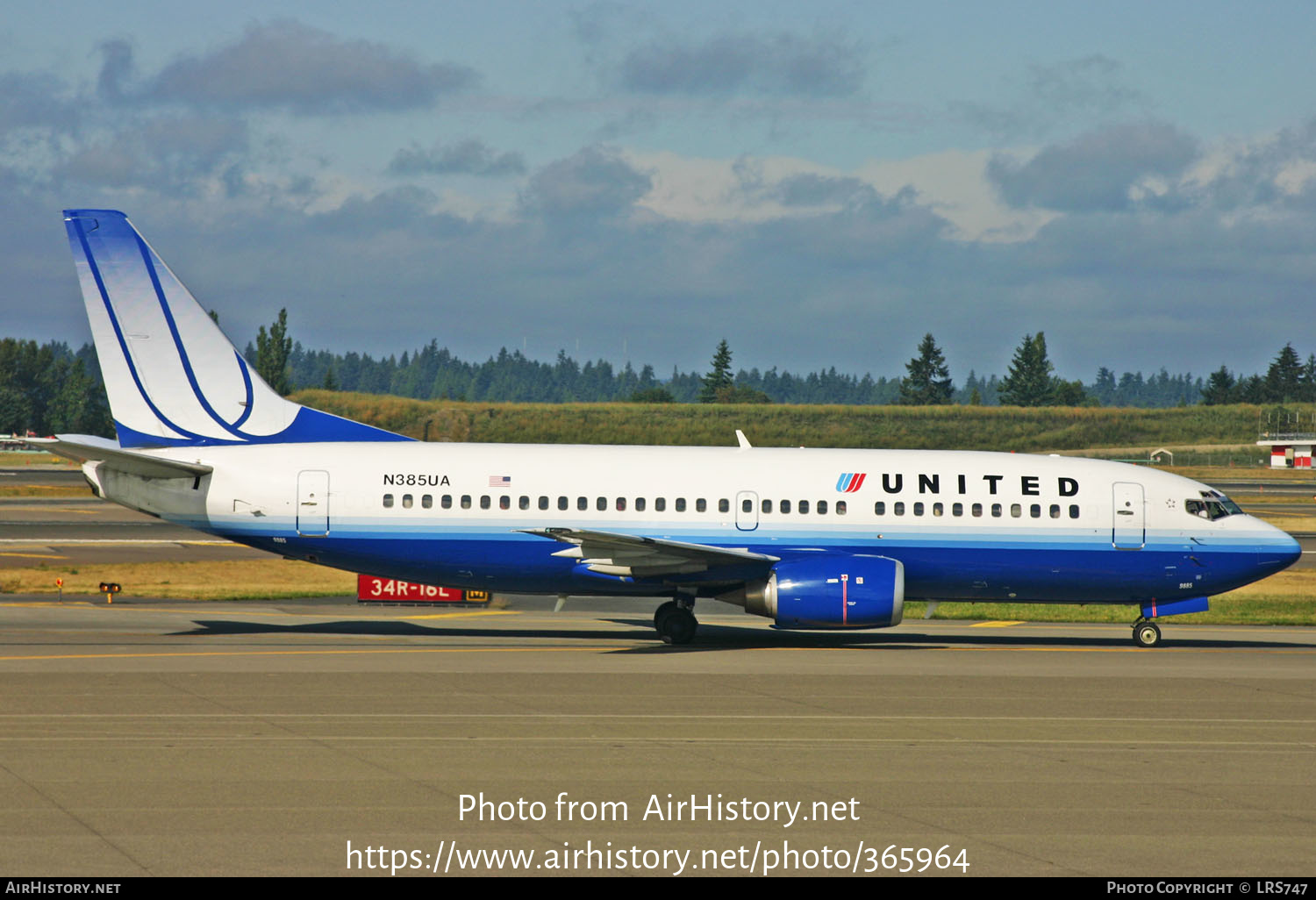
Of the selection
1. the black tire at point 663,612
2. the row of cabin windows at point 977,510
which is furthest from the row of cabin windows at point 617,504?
the black tire at point 663,612

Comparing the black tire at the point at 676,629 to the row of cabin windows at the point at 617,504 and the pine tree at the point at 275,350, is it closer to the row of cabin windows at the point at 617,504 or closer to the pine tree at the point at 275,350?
the row of cabin windows at the point at 617,504

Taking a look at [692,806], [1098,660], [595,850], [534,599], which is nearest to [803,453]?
[1098,660]

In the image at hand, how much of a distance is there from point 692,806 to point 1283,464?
12453 centimetres

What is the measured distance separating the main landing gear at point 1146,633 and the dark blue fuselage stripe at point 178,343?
1991 cm

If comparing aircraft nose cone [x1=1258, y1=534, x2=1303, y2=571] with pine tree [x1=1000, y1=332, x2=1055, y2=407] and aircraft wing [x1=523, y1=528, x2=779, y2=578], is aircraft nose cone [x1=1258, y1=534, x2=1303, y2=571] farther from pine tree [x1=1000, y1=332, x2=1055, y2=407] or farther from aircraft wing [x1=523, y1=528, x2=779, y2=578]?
pine tree [x1=1000, y1=332, x2=1055, y2=407]

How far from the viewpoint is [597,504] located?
89.7ft

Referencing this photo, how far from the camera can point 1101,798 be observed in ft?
45.8

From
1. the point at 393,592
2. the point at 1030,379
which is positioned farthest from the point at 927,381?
the point at 393,592

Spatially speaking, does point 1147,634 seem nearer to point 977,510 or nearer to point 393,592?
point 977,510

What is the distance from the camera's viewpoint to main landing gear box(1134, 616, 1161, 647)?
92.2ft

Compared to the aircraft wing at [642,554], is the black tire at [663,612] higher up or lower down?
lower down

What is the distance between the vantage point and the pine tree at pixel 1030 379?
190 metres
